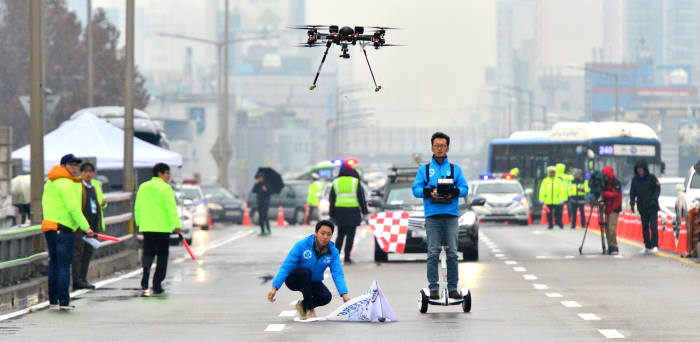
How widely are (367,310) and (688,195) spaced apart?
18.4m

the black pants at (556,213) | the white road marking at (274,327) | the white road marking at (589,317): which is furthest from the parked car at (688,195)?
the white road marking at (274,327)

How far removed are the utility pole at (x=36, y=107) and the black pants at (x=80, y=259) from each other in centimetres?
82

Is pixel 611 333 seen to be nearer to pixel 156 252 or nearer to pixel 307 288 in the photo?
pixel 307 288

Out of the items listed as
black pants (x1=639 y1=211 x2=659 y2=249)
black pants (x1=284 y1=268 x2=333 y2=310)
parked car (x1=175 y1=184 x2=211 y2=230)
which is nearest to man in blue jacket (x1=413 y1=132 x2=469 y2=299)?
black pants (x1=284 y1=268 x2=333 y2=310)

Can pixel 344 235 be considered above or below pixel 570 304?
above

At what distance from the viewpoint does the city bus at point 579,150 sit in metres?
47.5

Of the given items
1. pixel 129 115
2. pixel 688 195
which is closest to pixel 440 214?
pixel 129 115

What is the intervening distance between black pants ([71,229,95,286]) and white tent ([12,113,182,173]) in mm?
12120

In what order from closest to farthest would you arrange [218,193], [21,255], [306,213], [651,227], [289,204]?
1. [21,255]
2. [651,227]
3. [306,213]
4. [289,204]
5. [218,193]

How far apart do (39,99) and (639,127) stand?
31.5 m

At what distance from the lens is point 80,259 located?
19953 mm

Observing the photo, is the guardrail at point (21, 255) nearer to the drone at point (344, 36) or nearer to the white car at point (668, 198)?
the drone at point (344, 36)

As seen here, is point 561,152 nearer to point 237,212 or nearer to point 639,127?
point 639,127

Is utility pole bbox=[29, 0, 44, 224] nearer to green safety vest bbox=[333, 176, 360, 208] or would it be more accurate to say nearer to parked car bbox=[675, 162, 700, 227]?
green safety vest bbox=[333, 176, 360, 208]
